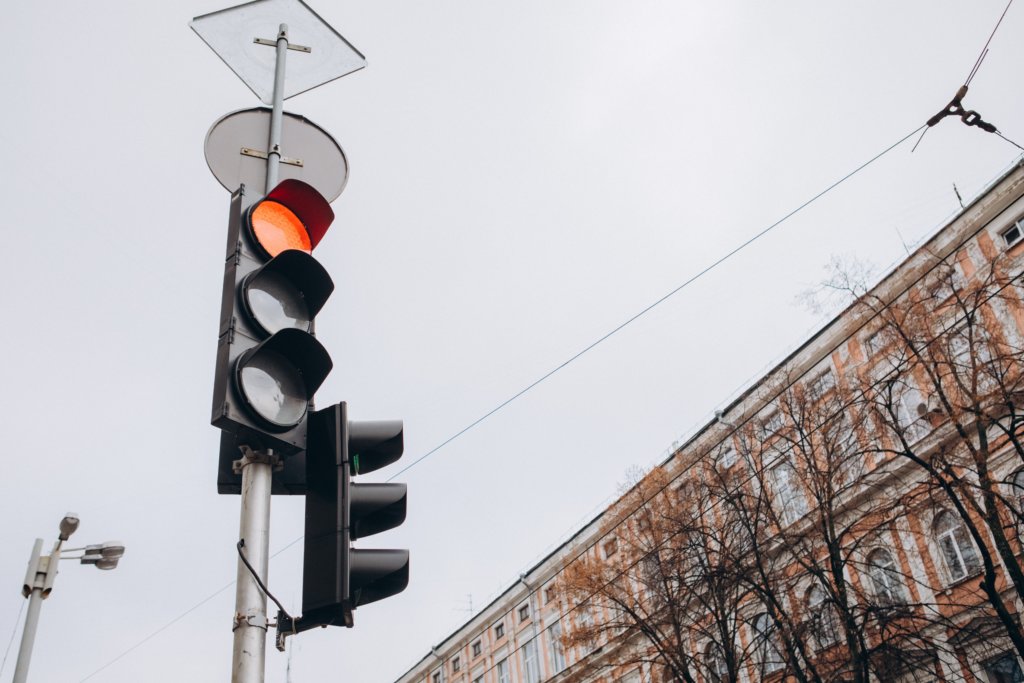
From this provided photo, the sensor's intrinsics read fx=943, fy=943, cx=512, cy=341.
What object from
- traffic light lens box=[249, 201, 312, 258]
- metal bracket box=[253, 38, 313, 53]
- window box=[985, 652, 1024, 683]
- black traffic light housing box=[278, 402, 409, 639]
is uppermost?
window box=[985, 652, 1024, 683]

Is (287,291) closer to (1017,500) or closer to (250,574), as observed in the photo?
(250,574)

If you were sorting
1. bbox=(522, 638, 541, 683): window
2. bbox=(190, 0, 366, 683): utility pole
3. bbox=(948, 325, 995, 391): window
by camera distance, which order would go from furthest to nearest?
bbox=(522, 638, 541, 683): window → bbox=(948, 325, 995, 391): window → bbox=(190, 0, 366, 683): utility pole

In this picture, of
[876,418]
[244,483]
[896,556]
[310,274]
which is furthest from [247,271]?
[896,556]

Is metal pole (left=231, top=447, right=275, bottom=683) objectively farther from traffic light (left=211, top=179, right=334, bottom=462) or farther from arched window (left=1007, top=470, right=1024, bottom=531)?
arched window (left=1007, top=470, right=1024, bottom=531)

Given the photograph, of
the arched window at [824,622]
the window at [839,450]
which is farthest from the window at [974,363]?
the arched window at [824,622]

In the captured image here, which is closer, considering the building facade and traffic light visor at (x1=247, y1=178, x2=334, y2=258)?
traffic light visor at (x1=247, y1=178, x2=334, y2=258)

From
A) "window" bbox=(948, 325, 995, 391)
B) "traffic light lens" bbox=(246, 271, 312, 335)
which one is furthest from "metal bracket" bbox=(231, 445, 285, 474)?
"window" bbox=(948, 325, 995, 391)

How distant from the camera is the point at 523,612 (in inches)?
1778

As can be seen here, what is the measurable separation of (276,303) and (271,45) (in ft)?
5.77

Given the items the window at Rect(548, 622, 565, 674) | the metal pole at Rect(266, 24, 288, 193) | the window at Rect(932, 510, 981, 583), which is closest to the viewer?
the metal pole at Rect(266, 24, 288, 193)

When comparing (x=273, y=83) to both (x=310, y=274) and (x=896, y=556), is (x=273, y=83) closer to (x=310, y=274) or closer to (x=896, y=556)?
(x=310, y=274)

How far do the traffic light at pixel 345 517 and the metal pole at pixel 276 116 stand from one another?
1155 millimetres

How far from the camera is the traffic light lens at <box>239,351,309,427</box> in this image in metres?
2.79

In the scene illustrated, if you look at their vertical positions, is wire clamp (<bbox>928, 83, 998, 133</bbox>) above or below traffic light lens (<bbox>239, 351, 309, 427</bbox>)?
above
